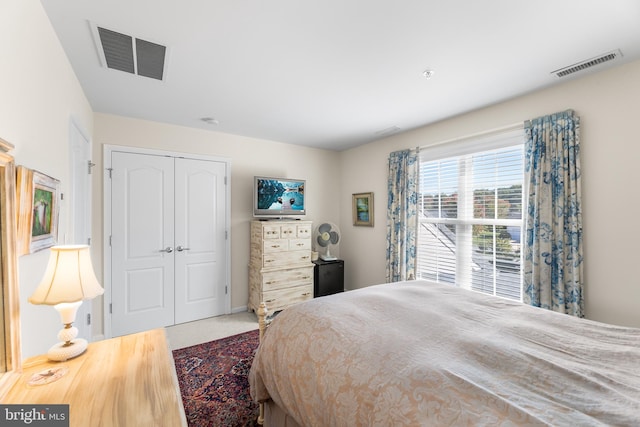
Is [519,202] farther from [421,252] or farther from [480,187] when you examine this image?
[421,252]

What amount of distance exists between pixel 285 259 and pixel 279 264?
0.11 metres

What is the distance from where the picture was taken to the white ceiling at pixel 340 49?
147 centimetres

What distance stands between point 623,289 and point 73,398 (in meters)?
3.36

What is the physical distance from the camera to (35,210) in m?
1.27

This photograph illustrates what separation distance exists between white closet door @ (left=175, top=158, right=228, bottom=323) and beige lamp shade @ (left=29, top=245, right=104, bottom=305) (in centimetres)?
230

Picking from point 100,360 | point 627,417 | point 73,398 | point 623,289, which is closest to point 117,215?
point 100,360

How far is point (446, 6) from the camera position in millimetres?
1437

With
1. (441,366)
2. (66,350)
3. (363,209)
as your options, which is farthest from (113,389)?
(363,209)

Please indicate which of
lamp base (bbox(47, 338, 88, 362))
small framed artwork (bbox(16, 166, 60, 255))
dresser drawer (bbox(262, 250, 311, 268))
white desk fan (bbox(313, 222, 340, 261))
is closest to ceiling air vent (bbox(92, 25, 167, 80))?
small framed artwork (bbox(16, 166, 60, 255))

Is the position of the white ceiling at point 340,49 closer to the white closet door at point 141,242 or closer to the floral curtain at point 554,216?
the floral curtain at point 554,216

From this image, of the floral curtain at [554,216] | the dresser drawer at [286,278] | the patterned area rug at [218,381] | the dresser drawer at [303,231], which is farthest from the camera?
the dresser drawer at [303,231]

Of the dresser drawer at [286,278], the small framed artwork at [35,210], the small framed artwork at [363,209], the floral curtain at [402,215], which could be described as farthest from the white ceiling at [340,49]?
the dresser drawer at [286,278]

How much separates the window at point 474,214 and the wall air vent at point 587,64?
582mm

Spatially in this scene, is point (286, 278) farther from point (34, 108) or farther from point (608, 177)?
point (608, 177)
